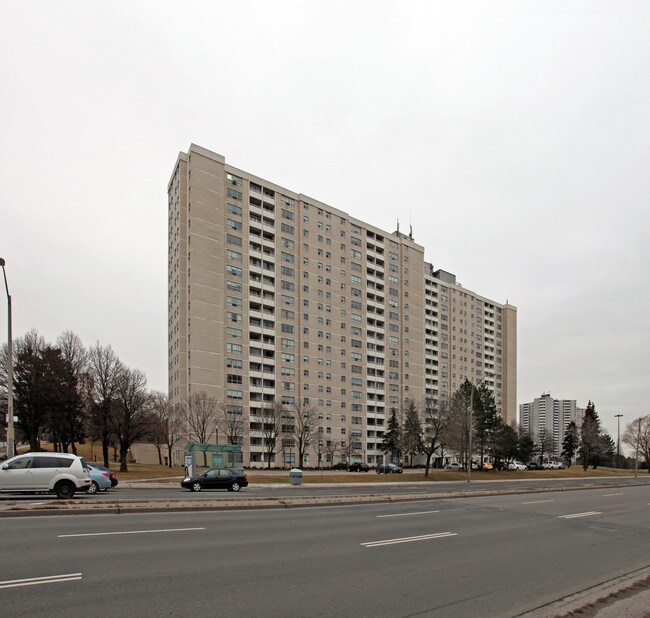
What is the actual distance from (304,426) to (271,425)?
489 cm

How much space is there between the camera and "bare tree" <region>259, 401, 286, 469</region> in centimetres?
7362

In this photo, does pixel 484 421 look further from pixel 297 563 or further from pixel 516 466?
pixel 297 563

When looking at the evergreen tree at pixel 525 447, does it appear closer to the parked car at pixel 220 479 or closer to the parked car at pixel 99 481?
the parked car at pixel 220 479

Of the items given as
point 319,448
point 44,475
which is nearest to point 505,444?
point 319,448

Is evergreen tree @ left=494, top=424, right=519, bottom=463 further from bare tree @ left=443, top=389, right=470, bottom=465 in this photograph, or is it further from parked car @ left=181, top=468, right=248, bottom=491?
parked car @ left=181, top=468, right=248, bottom=491

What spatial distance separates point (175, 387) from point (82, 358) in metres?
18.7

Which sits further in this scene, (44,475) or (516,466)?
(516,466)

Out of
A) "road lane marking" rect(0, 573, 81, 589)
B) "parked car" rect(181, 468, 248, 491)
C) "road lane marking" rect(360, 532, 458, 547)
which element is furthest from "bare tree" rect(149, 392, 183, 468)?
A: "road lane marking" rect(0, 573, 81, 589)

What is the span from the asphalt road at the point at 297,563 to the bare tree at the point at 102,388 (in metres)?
39.3

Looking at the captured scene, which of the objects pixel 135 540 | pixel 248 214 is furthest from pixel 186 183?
pixel 135 540

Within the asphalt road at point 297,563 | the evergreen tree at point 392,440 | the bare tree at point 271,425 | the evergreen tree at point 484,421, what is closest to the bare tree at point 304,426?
the bare tree at point 271,425

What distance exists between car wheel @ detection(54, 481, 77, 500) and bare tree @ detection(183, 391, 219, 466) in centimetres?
4591

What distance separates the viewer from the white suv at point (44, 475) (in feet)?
60.4

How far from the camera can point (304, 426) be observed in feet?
242
